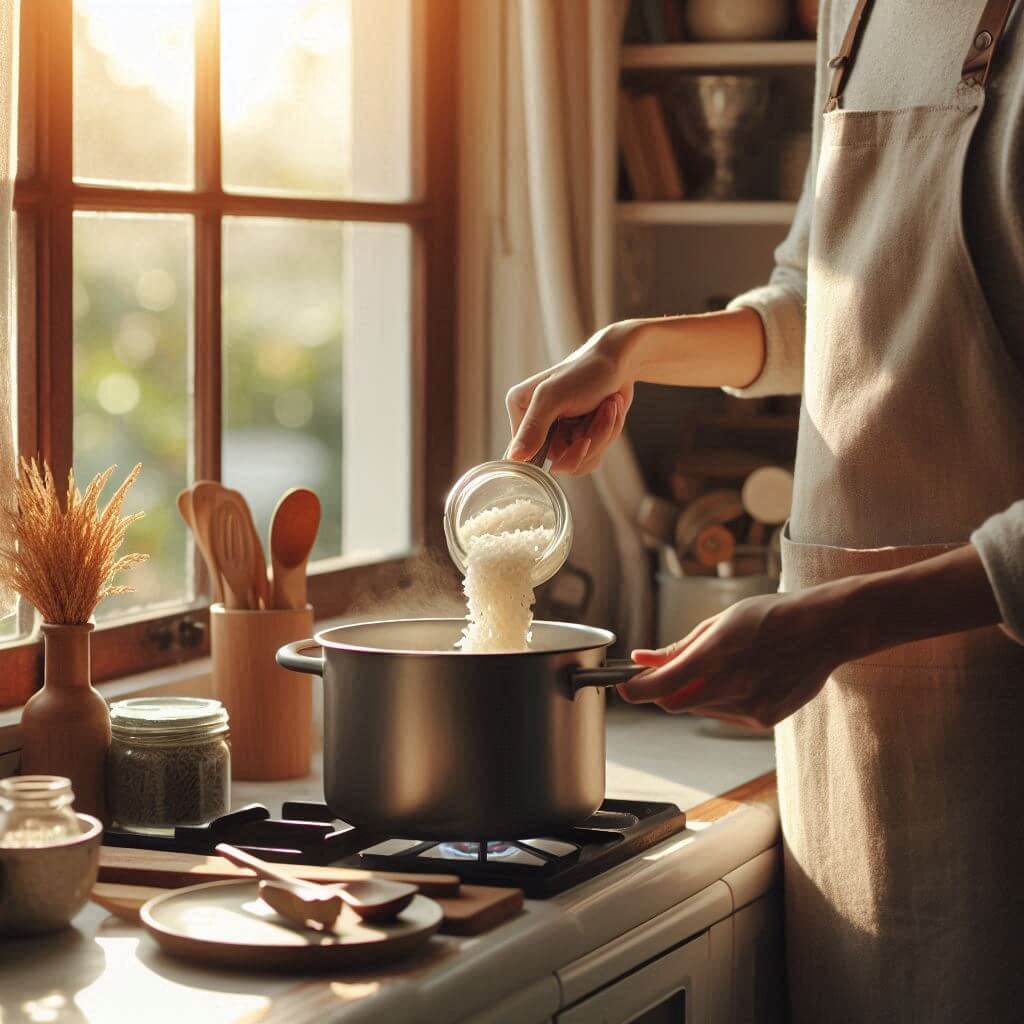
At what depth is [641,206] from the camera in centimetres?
242

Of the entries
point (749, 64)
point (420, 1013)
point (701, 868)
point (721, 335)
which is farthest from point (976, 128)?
point (749, 64)

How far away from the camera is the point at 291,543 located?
1840mm

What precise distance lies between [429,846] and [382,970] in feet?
0.94

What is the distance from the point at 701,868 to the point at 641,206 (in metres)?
1.19

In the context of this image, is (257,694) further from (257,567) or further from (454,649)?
(454,649)

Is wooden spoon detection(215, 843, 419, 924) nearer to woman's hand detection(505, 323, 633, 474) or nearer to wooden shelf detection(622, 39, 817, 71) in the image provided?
woman's hand detection(505, 323, 633, 474)

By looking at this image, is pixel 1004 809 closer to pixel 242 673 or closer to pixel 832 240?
pixel 832 240

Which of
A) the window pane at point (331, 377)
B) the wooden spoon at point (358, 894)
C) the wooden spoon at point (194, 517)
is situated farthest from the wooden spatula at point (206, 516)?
the wooden spoon at point (358, 894)

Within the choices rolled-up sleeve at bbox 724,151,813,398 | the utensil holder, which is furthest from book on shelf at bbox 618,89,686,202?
the utensil holder

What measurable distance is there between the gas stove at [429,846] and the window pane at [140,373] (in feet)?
1.80

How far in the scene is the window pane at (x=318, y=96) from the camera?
212 centimetres

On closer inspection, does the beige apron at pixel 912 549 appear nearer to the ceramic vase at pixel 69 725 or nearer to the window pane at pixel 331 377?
the ceramic vase at pixel 69 725

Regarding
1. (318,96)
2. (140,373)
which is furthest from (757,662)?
(318,96)

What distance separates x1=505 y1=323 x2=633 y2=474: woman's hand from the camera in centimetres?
156
